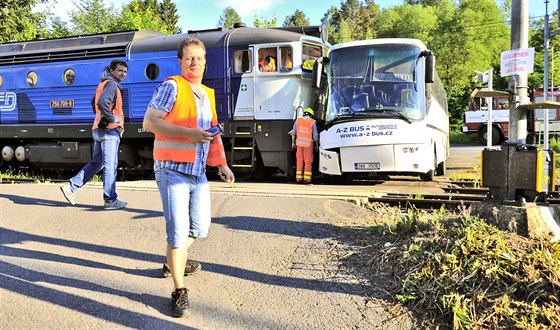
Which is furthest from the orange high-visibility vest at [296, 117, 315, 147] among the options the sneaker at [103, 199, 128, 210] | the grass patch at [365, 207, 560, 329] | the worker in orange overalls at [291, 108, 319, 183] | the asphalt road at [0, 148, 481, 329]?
the grass patch at [365, 207, 560, 329]

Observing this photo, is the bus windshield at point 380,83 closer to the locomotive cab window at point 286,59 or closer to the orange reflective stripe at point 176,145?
the locomotive cab window at point 286,59

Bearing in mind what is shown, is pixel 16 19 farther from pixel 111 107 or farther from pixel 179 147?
pixel 179 147

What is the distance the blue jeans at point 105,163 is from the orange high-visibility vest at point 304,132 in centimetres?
455

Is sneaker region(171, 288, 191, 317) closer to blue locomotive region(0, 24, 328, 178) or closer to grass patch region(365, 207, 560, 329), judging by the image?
grass patch region(365, 207, 560, 329)

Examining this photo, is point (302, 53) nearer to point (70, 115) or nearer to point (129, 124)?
point (129, 124)

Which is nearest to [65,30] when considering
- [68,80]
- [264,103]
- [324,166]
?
[68,80]

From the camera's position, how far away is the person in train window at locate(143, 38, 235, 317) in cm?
Result: 347

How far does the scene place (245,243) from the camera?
16.3 feet

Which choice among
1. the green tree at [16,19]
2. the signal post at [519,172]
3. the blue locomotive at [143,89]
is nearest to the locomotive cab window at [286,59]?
the blue locomotive at [143,89]

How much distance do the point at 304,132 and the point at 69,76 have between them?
7059 mm

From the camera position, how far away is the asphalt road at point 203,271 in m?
3.44

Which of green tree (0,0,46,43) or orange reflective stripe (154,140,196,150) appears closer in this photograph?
orange reflective stripe (154,140,196,150)

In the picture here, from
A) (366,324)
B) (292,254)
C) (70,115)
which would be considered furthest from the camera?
(70,115)

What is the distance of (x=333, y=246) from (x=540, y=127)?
21.8 metres
